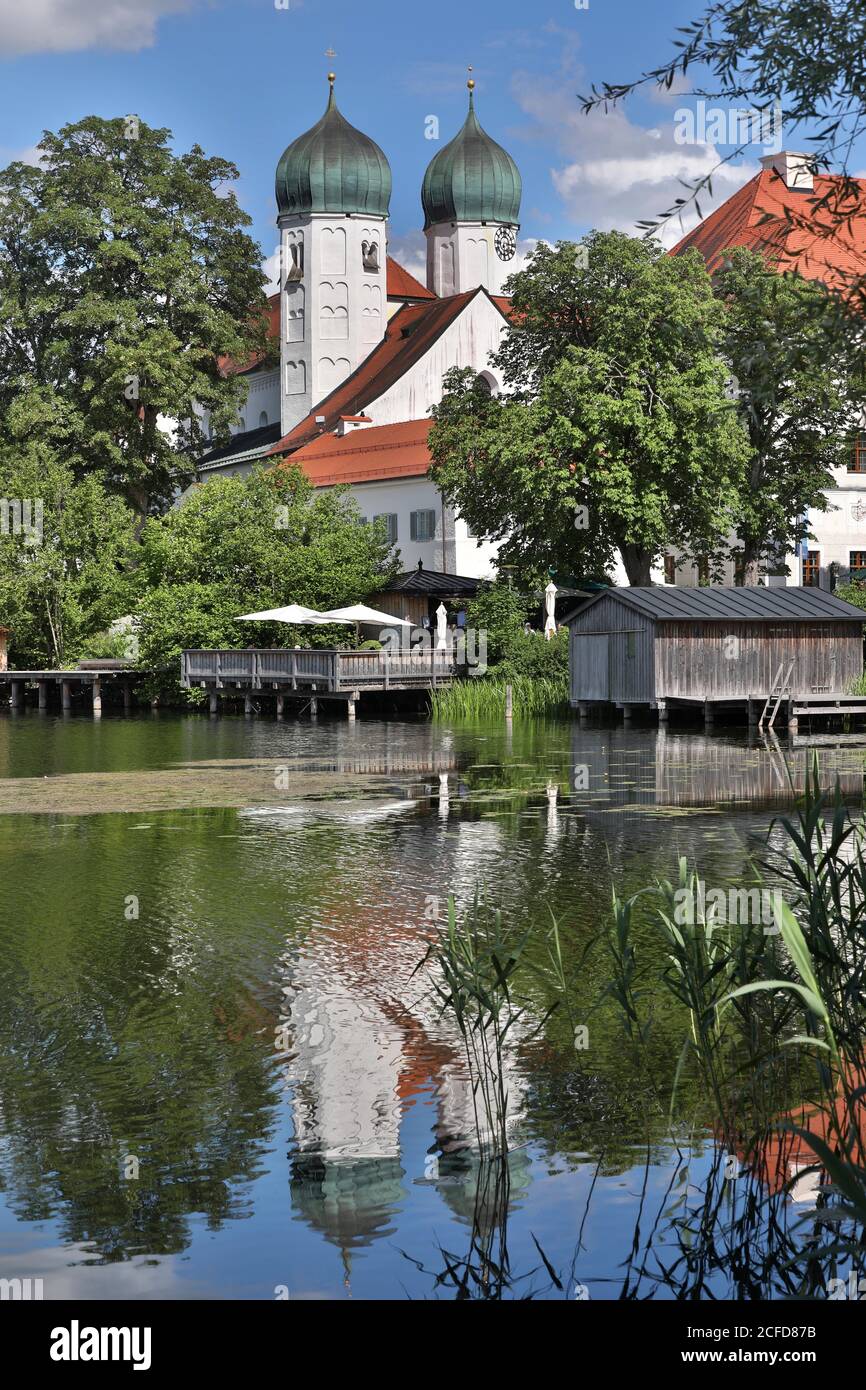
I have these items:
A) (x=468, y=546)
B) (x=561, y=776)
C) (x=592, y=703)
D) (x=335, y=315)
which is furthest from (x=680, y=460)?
(x=335, y=315)

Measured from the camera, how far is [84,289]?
62.8m

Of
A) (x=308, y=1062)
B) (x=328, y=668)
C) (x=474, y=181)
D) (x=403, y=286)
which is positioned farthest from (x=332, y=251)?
(x=308, y=1062)

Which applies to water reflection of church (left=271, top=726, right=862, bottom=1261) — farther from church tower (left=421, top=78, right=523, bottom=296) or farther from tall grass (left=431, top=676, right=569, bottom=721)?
church tower (left=421, top=78, right=523, bottom=296)

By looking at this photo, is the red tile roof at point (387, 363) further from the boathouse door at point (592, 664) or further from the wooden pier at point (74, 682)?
the boathouse door at point (592, 664)

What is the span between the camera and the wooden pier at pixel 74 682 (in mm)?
53562

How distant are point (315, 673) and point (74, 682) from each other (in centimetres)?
1297

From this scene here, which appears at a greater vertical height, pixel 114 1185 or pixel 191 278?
pixel 191 278

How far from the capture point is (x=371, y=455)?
228 feet

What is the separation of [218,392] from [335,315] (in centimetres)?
1936

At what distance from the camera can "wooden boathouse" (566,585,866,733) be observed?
40.2 meters

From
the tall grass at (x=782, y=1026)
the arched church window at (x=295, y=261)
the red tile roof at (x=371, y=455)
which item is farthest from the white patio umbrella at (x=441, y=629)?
the tall grass at (x=782, y=1026)

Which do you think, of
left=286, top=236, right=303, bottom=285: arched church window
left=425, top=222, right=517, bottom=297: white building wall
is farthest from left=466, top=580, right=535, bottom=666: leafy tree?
left=425, top=222, right=517, bottom=297: white building wall

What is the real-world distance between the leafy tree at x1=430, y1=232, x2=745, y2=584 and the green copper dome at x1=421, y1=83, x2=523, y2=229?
42919 millimetres

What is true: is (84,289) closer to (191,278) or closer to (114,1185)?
(191,278)
